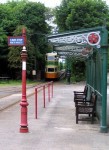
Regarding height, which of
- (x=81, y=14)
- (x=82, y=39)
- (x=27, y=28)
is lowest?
(x=82, y=39)

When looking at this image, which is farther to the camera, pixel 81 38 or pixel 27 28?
pixel 27 28

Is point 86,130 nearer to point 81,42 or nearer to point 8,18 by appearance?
point 81,42

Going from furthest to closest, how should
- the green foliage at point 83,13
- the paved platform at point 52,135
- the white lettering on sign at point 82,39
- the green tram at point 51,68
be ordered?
the green tram at point 51,68, the green foliage at point 83,13, the white lettering on sign at point 82,39, the paved platform at point 52,135

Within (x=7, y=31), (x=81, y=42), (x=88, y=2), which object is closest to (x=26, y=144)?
(x=81, y=42)

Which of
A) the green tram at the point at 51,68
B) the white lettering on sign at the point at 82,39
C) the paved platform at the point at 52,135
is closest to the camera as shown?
the paved platform at the point at 52,135

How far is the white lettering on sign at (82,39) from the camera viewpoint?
492 inches

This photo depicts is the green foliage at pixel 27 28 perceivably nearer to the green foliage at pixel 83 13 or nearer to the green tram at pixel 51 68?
the green tram at pixel 51 68

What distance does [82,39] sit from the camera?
41.4 ft

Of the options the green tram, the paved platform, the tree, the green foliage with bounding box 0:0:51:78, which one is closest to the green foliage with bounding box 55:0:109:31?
the tree

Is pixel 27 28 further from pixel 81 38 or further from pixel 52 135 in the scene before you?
pixel 52 135

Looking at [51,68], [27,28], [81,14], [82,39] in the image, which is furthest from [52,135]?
[27,28]

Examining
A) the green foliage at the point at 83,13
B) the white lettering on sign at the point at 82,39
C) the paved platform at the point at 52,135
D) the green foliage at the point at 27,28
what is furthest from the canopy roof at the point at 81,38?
the green foliage at the point at 27,28

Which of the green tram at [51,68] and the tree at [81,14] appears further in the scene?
the green tram at [51,68]

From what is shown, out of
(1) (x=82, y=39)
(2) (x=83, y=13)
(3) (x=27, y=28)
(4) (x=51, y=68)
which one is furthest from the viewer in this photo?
(3) (x=27, y=28)
